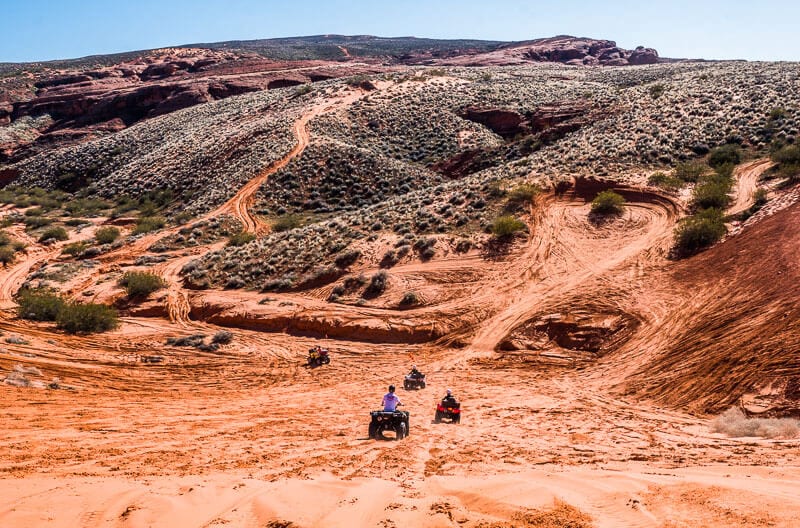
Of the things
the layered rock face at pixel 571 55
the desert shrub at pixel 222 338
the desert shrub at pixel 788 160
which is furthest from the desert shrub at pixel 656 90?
the layered rock face at pixel 571 55

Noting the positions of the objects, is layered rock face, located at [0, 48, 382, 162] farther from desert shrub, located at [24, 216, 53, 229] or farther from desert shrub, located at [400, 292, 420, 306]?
desert shrub, located at [400, 292, 420, 306]

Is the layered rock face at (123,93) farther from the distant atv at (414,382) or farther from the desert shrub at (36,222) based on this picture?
the distant atv at (414,382)

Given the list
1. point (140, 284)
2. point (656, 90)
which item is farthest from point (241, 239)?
point (656, 90)

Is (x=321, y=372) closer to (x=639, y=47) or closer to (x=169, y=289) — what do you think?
(x=169, y=289)

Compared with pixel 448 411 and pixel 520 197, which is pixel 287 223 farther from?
pixel 448 411

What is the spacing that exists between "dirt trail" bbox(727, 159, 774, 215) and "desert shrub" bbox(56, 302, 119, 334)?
25.3m

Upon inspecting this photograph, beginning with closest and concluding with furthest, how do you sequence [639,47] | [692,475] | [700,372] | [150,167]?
1. [692,475]
2. [700,372]
3. [150,167]
4. [639,47]

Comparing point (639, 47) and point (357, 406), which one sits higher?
point (639, 47)

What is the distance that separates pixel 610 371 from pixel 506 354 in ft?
11.3

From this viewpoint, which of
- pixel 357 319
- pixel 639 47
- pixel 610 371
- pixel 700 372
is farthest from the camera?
pixel 639 47

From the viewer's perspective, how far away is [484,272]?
21.9 m

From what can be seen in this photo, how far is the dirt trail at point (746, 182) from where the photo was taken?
22359mm

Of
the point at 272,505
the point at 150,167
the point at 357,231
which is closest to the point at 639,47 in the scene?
the point at 150,167

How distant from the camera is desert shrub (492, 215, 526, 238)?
23438 mm
